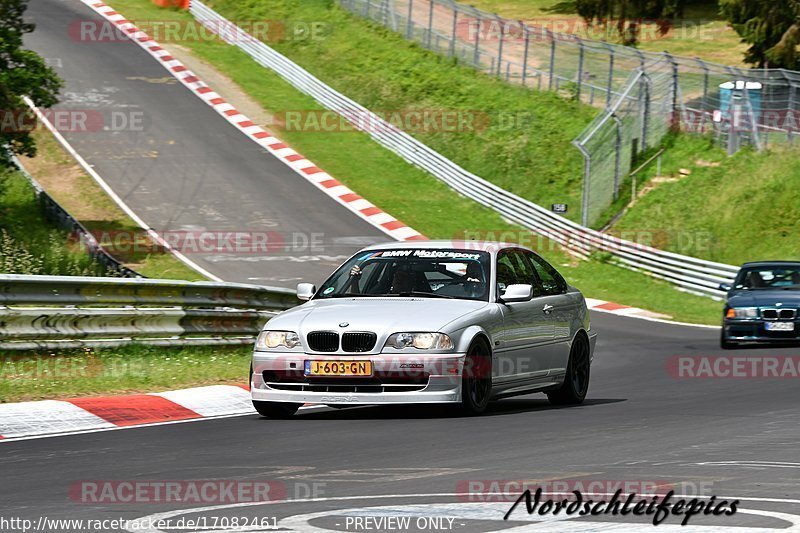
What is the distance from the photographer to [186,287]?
50.8ft

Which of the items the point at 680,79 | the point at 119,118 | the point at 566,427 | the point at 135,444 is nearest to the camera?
the point at 135,444

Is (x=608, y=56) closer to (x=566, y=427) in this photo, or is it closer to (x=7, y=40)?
(x=7, y=40)

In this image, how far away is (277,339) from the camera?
1084cm

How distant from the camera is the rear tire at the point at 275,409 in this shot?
11016 mm

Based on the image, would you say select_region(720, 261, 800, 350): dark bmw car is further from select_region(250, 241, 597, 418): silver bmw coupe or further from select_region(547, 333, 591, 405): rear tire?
select_region(250, 241, 597, 418): silver bmw coupe

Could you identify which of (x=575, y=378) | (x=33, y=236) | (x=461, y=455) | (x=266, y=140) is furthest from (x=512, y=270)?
(x=266, y=140)

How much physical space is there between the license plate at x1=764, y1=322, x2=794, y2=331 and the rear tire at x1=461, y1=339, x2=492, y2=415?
9897mm

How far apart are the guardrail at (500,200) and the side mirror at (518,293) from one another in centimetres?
1629

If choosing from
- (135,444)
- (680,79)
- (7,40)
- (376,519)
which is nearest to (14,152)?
(7,40)

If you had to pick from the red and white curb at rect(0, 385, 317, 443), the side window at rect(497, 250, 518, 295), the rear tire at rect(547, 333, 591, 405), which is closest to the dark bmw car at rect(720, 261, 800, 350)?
the rear tire at rect(547, 333, 591, 405)

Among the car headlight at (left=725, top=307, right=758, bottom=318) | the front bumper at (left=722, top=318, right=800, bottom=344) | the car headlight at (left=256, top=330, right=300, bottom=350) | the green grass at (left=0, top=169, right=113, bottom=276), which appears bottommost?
the green grass at (left=0, top=169, right=113, bottom=276)

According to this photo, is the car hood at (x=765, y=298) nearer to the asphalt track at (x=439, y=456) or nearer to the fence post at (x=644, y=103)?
the asphalt track at (x=439, y=456)

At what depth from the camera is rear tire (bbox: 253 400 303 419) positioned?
11016mm

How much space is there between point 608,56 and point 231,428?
29454 millimetres
